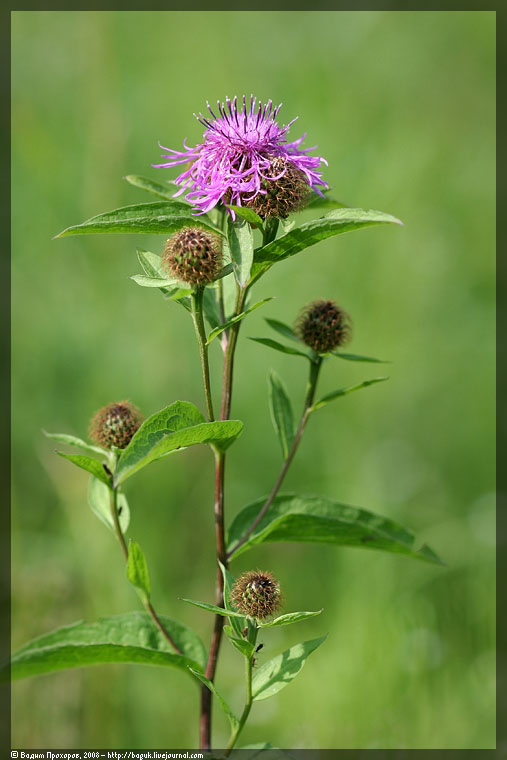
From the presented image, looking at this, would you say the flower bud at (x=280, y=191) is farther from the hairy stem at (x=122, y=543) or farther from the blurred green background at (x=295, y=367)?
the blurred green background at (x=295, y=367)

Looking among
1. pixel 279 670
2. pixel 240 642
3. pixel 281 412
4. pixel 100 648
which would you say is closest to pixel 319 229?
pixel 281 412

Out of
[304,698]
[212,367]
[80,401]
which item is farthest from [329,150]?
[304,698]

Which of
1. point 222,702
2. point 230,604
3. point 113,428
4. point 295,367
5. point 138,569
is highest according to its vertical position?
point 295,367

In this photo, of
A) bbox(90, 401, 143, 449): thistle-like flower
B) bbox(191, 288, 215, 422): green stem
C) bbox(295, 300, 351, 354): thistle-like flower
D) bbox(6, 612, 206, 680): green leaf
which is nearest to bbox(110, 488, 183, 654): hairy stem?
bbox(6, 612, 206, 680): green leaf

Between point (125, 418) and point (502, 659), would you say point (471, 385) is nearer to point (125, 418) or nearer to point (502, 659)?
point (502, 659)

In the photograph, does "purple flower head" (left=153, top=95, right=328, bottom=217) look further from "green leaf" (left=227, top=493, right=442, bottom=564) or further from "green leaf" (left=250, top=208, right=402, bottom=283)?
"green leaf" (left=227, top=493, right=442, bottom=564)

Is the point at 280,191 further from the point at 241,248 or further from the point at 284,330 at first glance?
the point at 284,330
